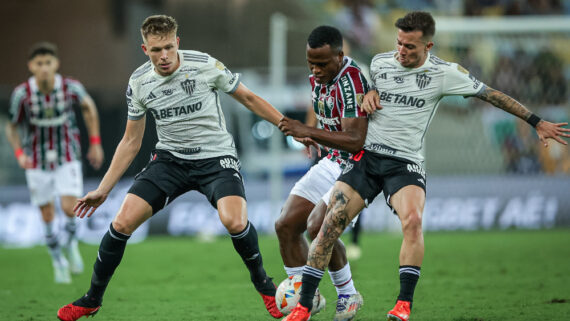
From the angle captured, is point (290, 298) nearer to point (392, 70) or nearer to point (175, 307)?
point (175, 307)

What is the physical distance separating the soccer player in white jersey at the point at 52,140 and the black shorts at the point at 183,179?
12.0ft

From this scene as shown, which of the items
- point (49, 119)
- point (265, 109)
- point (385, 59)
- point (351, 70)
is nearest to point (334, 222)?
point (265, 109)

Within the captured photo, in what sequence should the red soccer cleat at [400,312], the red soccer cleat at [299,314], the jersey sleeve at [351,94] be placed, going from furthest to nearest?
the jersey sleeve at [351,94]
the red soccer cleat at [299,314]
the red soccer cleat at [400,312]

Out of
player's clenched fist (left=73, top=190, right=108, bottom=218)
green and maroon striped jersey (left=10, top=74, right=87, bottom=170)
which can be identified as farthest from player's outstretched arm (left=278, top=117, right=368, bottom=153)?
green and maroon striped jersey (left=10, top=74, right=87, bottom=170)

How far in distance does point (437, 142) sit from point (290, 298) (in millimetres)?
10816

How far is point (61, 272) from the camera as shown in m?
9.09

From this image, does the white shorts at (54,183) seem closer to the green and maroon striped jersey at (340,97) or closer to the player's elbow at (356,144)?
the green and maroon striped jersey at (340,97)

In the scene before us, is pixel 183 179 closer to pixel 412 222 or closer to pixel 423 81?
pixel 412 222

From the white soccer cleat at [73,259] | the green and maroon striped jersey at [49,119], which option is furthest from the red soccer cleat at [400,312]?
the green and maroon striped jersey at [49,119]

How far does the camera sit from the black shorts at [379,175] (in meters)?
5.80

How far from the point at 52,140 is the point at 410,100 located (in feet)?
17.6

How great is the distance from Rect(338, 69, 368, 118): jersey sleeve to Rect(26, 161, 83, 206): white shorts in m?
4.90

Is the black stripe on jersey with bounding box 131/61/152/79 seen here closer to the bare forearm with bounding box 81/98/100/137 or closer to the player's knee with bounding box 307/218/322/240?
the player's knee with bounding box 307/218/322/240

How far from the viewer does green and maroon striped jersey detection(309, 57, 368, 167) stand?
5754 millimetres
